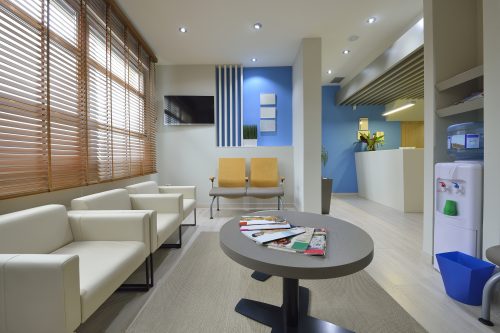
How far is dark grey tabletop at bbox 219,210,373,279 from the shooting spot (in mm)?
1037

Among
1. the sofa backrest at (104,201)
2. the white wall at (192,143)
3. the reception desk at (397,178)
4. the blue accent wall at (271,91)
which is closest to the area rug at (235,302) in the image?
the sofa backrest at (104,201)

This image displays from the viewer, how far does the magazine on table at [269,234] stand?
1.36 meters

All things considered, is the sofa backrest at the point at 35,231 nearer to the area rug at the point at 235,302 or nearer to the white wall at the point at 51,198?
the white wall at the point at 51,198

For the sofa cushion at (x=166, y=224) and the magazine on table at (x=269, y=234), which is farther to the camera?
the sofa cushion at (x=166, y=224)

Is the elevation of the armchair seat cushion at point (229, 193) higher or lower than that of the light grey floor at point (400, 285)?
higher

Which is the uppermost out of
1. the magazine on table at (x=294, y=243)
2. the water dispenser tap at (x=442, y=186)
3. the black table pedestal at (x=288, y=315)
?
the water dispenser tap at (x=442, y=186)

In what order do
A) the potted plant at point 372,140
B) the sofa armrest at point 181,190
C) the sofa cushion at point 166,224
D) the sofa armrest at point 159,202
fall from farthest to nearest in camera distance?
the potted plant at point 372,140, the sofa armrest at point 181,190, the sofa armrest at point 159,202, the sofa cushion at point 166,224

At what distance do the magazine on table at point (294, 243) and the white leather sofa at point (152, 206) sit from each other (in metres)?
1.14

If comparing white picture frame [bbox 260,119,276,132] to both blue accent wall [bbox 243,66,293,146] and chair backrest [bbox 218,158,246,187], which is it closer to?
blue accent wall [bbox 243,66,293,146]

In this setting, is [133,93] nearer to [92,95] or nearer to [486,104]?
[92,95]

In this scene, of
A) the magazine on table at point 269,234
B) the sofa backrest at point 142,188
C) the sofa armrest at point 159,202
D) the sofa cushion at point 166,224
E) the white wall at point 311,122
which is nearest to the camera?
the magazine on table at point 269,234

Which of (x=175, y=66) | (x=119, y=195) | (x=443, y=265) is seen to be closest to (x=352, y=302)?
(x=443, y=265)

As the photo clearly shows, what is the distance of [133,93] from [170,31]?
1.11m

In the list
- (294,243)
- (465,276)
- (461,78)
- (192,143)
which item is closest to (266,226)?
(294,243)
